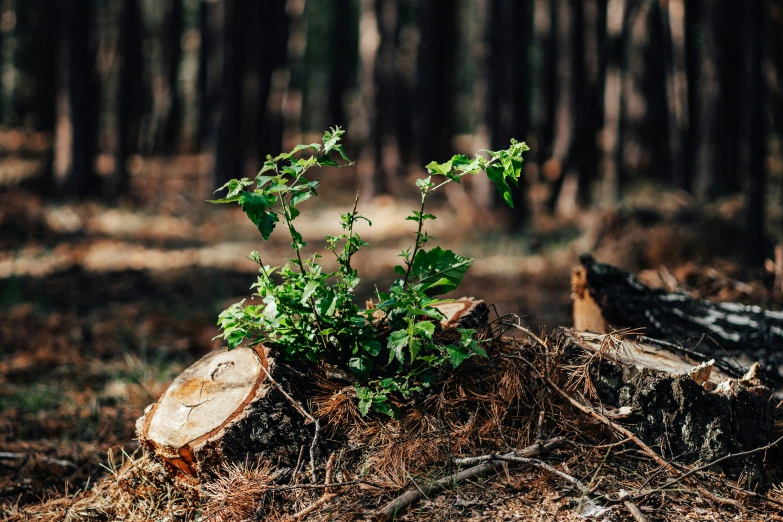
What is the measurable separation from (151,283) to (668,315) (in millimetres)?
5944

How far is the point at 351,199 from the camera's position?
15.6m

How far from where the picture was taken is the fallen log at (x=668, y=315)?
3.44m

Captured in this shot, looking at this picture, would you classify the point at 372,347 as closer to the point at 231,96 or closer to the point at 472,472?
the point at 472,472

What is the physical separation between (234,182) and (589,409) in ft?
5.26

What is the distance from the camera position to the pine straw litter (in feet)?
7.35

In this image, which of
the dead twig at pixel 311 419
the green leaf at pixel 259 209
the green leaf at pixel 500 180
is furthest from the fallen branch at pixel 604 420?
the green leaf at pixel 259 209

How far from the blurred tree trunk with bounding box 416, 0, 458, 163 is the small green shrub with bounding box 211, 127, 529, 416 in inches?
593

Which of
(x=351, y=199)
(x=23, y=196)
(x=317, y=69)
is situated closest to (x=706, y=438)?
(x=23, y=196)

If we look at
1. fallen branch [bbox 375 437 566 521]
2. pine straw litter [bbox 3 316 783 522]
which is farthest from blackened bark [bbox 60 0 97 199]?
fallen branch [bbox 375 437 566 521]

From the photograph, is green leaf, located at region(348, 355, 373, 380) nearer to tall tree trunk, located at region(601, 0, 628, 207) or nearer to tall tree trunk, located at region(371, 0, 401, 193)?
tall tree trunk, located at region(601, 0, 628, 207)

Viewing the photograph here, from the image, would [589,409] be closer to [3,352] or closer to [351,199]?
[3,352]

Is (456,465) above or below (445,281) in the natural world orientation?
below

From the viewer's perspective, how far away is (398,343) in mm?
2439

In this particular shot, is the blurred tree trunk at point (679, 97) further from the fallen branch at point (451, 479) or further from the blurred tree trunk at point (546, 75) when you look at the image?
the fallen branch at point (451, 479)
